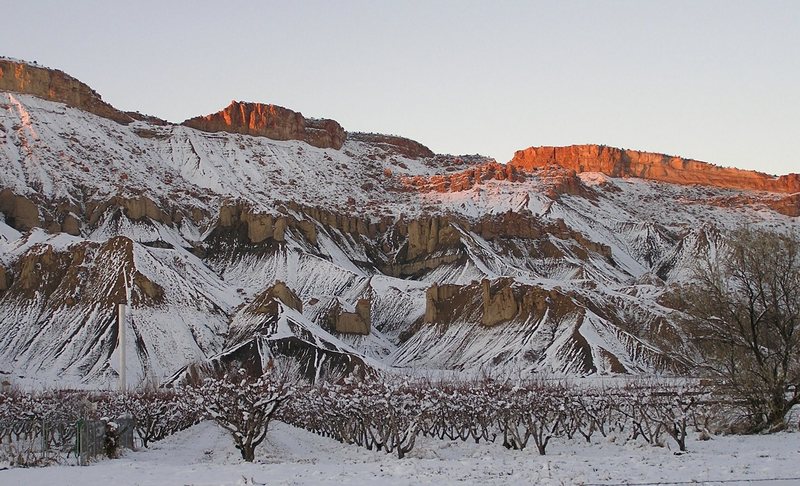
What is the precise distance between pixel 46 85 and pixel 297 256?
2996 inches

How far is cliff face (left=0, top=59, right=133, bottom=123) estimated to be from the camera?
176m

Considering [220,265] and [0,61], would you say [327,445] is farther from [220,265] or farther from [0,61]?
[0,61]

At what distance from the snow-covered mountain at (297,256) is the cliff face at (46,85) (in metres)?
0.36

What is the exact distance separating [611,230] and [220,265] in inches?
2949

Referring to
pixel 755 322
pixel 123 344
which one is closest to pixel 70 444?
pixel 755 322

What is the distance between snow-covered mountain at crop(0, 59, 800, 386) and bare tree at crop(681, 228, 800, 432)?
7.98ft

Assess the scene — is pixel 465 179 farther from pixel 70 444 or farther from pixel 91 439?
pixel 91 439

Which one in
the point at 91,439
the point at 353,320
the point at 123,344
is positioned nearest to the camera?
the point at 91,439

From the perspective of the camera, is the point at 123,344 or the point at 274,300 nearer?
the point at 123,344

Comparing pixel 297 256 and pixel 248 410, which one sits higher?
pixel 297 256

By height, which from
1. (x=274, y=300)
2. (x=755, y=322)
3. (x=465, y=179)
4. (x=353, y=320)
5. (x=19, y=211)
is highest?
(x=465, y=179)

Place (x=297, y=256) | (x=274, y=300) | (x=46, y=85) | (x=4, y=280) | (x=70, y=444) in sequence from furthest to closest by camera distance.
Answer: (x=46, y=85), (x=297, y=256), (x=4, y=280), (x=274, y=300), (x=70, y=444)

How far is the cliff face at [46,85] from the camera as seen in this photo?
175500 mm

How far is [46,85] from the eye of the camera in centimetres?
17850
